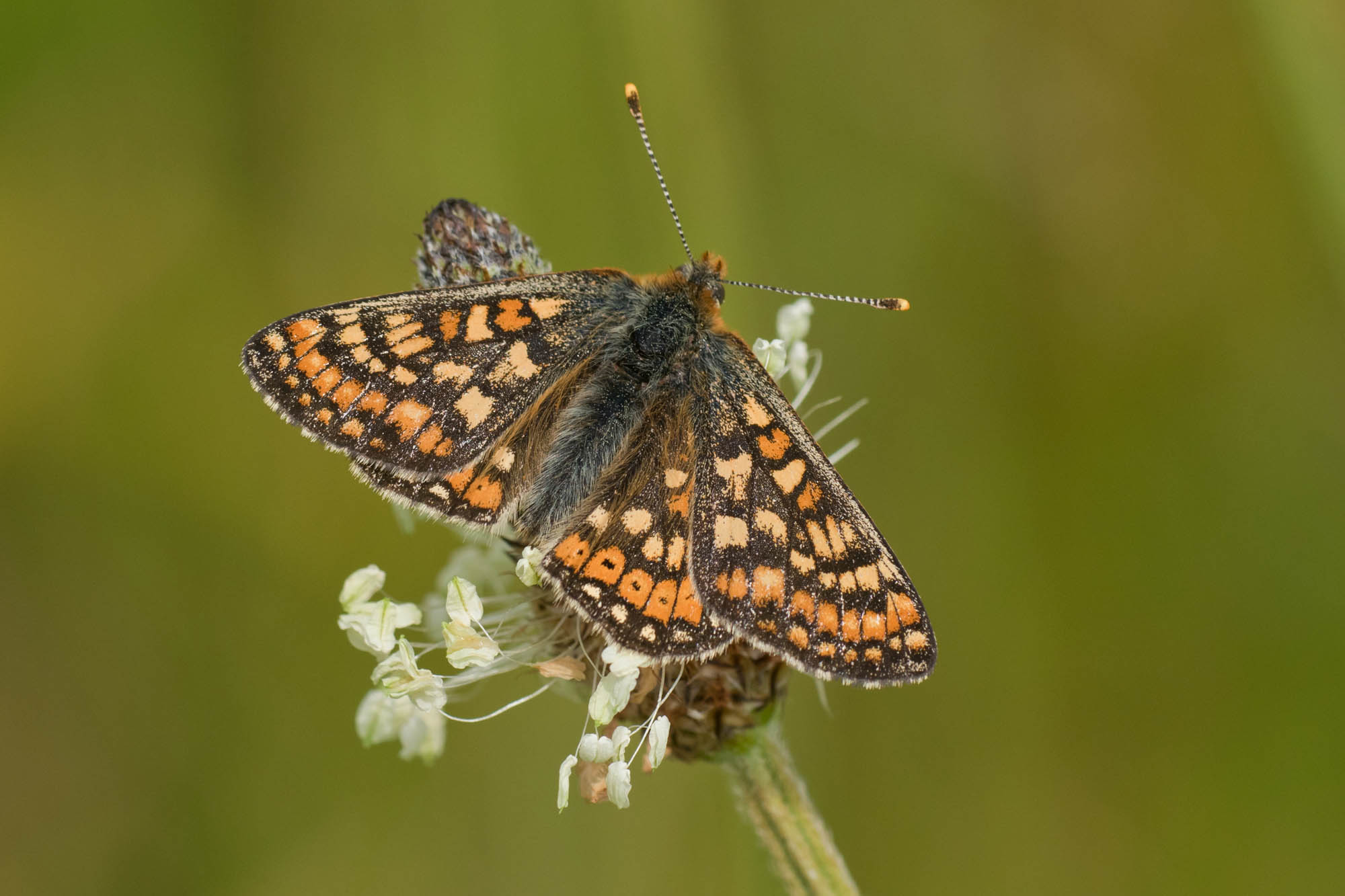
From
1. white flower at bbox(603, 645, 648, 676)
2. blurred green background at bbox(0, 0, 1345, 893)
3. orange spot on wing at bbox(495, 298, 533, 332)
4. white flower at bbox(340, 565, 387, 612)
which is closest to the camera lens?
white flower at bbox(603, 645, 648, 676)

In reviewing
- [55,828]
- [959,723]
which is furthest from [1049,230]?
[55,828]

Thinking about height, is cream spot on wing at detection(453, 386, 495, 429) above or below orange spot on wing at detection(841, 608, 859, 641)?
above

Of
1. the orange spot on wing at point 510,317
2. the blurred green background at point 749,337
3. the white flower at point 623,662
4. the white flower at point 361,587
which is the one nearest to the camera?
the white flower at point 623,662

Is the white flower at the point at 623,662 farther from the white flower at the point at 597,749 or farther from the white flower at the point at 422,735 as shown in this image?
the white flower at the point at 422,735

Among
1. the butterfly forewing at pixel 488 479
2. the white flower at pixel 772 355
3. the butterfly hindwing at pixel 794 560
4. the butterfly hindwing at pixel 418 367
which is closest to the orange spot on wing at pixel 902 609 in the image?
the butterfly hindwing at pixel 794 560

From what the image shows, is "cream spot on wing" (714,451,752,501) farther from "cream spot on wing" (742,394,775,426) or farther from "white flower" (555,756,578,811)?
"white flower" (555,756,578,811)

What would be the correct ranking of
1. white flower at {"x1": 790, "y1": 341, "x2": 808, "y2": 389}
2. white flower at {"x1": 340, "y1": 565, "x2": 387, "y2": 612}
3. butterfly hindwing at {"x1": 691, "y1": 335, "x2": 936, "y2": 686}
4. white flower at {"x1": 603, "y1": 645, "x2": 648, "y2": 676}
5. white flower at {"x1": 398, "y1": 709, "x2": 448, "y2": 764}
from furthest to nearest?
1. white flower at {"x1": 398, "y1": 709, "x2": 448, "y2": 764}
2. white flower at {"x1": 790, "y1": 341, "x2": 808, "y2": 389}
3. white flower at {"x1": 340, "y1": 565, "x2": 387, "y2": 612}
4. white flower at {"x1": 603, "y1": 645, "x2": 648, "y2": 676}
5. butterfly hindwing at {"x1": 691, "y1": 335, "x2": 936, "y2": 686}

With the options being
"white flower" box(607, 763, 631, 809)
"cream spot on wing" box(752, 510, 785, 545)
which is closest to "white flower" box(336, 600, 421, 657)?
"white flower" box(607, 763, 631, 809)
